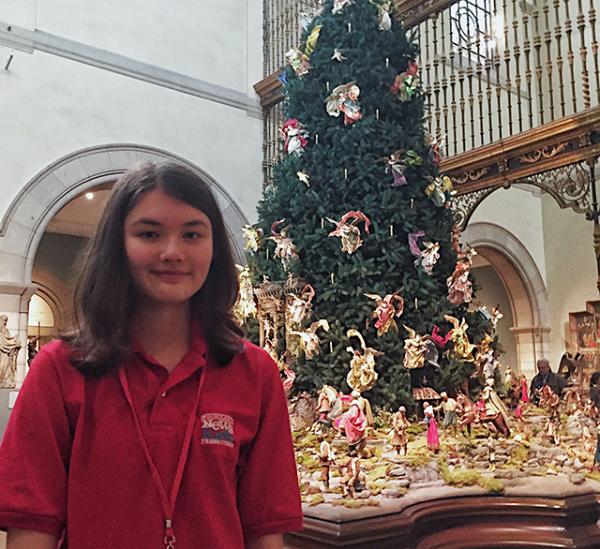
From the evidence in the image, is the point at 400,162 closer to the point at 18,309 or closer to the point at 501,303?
the point at 18,309

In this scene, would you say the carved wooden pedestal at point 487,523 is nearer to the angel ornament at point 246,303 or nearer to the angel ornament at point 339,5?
the angel ornament at point 246,303

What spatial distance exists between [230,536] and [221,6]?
849 centimetres

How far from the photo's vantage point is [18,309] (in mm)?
6430

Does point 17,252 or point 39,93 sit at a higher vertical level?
point 39,93

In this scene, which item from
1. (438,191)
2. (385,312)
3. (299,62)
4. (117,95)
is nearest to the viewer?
(385,312)

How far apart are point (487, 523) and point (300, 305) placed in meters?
1.69

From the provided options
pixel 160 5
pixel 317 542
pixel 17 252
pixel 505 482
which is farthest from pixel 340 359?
pixel 160 5

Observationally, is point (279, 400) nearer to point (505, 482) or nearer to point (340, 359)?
point (505, 482)

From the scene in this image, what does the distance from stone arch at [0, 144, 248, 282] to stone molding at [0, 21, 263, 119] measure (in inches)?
35.8

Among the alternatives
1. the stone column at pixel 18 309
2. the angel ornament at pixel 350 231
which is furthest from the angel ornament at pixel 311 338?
the stone column at pixel 18 309

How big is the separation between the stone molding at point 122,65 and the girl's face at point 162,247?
6558 millimetres

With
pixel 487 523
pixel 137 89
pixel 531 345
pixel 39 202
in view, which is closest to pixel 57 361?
pixel 487 523

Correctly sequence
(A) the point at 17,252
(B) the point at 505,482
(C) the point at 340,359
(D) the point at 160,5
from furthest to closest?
(D) the point at 160,5, (A) the point at 17,252, (C) the point at 340,359, (B) the point at 505,482

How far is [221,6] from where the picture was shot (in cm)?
846
